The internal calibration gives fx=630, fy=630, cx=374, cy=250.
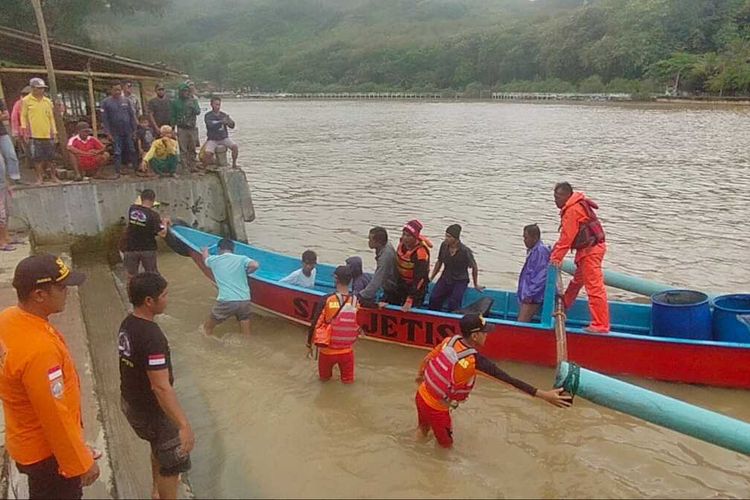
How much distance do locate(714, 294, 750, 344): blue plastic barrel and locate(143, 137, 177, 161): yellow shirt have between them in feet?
31.1

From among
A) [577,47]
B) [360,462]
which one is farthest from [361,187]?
[577,47]

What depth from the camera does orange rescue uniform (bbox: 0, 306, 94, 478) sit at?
3.02 meters

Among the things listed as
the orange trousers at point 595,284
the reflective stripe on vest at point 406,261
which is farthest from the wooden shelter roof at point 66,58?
the orange trousers at point 595,284

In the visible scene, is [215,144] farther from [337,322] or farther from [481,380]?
[481,380]

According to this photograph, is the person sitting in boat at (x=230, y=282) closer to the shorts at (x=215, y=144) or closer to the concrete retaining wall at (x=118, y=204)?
the concrete retaining wall at (x=118, y=204)

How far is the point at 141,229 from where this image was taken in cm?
873

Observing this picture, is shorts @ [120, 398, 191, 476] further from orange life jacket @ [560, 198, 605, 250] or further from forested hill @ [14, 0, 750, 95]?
forested hill @ [14, 0, 750, 95]

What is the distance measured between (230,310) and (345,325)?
2361 millimetres

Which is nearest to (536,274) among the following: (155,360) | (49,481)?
(155,360)

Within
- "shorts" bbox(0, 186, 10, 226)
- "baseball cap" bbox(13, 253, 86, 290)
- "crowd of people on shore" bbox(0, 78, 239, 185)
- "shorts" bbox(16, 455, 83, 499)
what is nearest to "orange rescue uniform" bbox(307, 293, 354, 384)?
"shorts" bbox(16, 455, 83, 499)

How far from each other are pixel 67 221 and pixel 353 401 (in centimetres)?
711

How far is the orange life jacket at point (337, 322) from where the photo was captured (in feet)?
20.9

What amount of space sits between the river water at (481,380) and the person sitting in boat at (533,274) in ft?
2.69

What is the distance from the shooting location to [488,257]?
13352mm
